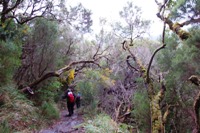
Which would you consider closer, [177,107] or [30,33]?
[177,107]

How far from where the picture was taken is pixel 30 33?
1338 cm

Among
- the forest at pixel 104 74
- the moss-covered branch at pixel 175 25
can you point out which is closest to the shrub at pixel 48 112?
the forest at pixel 104 74

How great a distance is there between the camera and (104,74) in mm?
17641

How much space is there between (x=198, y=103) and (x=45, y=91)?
935 cm

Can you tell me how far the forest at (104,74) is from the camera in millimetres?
8461

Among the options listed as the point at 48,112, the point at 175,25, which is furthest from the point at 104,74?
the point at 175,25

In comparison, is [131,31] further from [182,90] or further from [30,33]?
[182,90]

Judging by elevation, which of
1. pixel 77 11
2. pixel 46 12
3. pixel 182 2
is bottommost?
pixel 182 2

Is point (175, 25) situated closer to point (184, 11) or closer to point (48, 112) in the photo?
point (184, 11)

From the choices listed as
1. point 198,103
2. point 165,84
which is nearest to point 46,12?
point 165,84

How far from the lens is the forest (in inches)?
333

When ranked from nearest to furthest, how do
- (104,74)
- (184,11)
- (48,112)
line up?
(184,11) → (48,112) → (104,74)

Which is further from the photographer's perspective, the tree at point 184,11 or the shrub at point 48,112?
the shrub at point 48,112

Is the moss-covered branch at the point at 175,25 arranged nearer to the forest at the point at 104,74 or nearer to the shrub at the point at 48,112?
the forest at the point at 104,74
